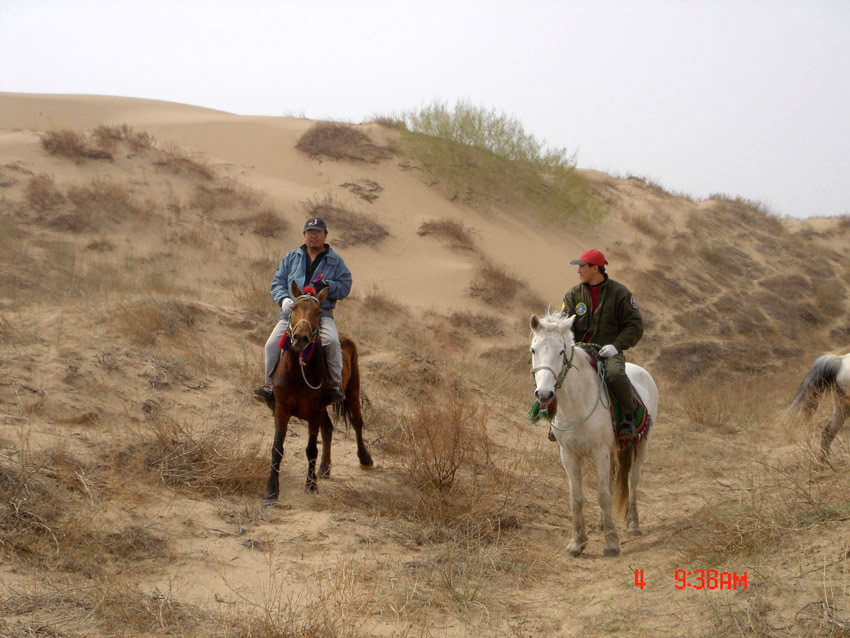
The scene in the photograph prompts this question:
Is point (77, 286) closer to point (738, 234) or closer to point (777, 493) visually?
point (777, 493)

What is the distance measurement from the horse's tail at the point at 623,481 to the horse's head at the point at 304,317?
3.17 metres

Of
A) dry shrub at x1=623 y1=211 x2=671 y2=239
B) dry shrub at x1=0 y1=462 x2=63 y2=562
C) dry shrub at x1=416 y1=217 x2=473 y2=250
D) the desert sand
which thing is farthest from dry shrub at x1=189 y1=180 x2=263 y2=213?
dry shrub at x1=623 y1=211 x2=671 y2=239

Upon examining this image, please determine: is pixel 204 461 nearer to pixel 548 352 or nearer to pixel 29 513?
pixel 29 513

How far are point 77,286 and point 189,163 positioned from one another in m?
9.91

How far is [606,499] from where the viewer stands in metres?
5.76

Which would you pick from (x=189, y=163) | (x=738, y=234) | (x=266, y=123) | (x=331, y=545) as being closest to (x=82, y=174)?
(x=189, y=163)

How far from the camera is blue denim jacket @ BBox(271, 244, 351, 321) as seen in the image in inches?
278

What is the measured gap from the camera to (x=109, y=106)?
3569 cm

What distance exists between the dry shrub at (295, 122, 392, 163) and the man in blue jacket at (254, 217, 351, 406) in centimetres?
1986

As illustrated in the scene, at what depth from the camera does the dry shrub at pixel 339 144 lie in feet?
86.6

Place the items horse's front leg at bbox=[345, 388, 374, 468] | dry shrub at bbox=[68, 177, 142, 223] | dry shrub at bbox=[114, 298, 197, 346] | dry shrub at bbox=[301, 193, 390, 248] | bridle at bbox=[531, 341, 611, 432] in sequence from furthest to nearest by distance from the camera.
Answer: dry shrub at bbox=[301, 193, 390, 248]
dry shrub at bbox=[68, 177, 142, 223]
dry shrub at bbox=[114, 298, 197, 346]
horse's front leg at bbox=[345, 388, 374, 468]
bridle at bbox=[531, 341, 611, 432]

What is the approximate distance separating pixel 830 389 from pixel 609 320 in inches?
184
